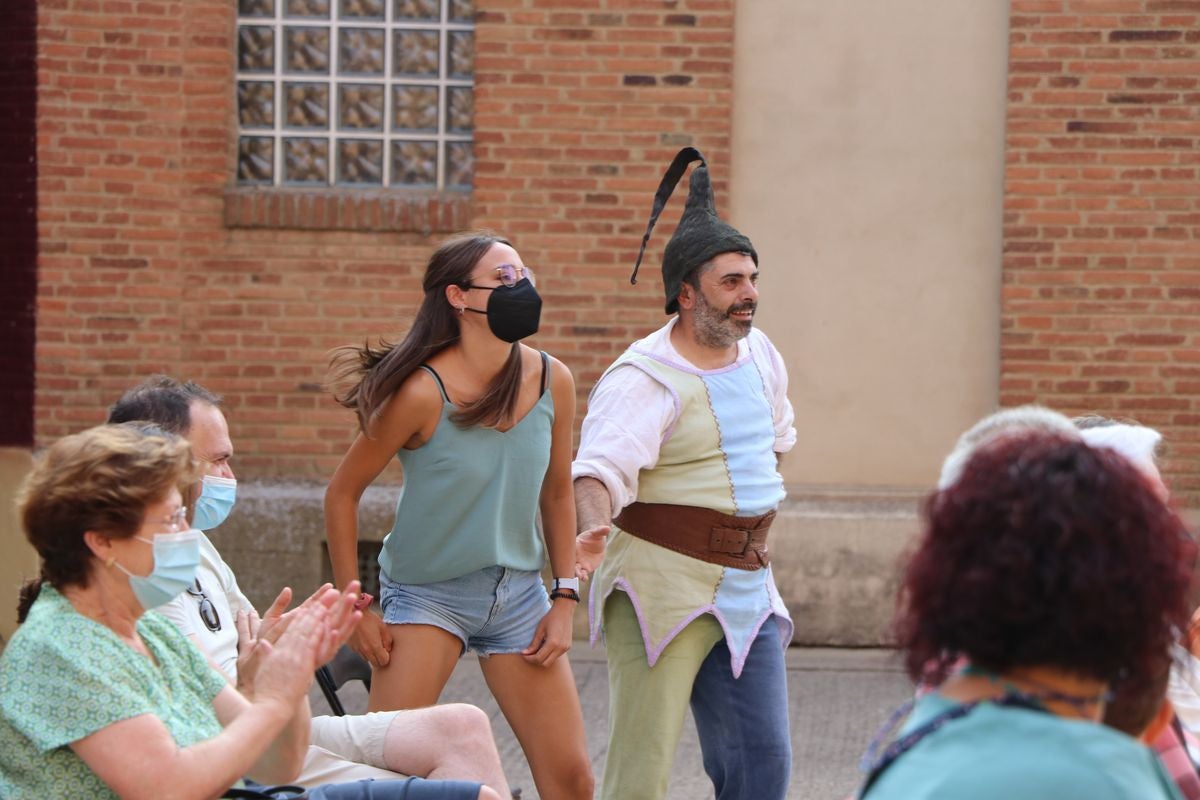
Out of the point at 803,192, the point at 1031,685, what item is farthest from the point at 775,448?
the point at 803,192

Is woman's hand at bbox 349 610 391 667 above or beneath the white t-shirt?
beneath

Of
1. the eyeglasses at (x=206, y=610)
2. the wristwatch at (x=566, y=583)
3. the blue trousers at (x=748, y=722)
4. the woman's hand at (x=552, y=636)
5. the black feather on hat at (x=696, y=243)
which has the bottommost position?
the blue trousers at (x=748, y=722)

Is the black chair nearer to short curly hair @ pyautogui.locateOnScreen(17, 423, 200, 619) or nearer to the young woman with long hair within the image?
the young woman with long hair

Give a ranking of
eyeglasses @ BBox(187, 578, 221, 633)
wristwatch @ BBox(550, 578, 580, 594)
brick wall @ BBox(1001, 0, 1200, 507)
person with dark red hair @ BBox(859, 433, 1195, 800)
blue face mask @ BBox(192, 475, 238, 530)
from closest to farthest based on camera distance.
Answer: person with dark red hair @ BBox(859, 433, 1195, 800)
eyeglasses @ BBox(187, 578, 221, 633)
blue face mask @ BBox(192, 475, 238, 530)
wristwatch @ BBox(550, 578, 580, 594)
brick wall @ BBox(1001, 0, 1200, 507)

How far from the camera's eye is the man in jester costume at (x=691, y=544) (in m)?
4.34

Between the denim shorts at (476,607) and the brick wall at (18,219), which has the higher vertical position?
the brick wall at (18,219)

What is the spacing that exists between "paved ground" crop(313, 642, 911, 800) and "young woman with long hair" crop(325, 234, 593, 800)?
1.68 meters

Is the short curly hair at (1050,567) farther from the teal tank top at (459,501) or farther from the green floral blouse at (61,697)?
A: the teal tank top at (459,501)

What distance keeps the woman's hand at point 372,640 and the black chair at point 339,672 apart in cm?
40

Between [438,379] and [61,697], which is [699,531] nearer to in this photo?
[438,379]

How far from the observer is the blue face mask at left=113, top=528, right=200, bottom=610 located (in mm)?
3090

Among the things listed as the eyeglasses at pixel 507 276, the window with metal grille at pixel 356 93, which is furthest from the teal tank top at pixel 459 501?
the window with metal grille at pixel 356 93

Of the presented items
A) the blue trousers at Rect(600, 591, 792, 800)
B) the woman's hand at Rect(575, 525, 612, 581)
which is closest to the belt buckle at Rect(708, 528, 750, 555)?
the blue trousers at Rect(600, 591, 792, 800)

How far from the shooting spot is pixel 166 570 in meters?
3.10
